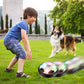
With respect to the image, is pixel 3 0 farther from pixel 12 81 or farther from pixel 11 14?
pixel 12 81

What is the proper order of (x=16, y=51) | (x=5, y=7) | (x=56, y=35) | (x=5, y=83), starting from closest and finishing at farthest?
1. (x=5, y=83)
2. (x=16, y=51)
3. (x=56, y=35)
4. (x=5, y=7)

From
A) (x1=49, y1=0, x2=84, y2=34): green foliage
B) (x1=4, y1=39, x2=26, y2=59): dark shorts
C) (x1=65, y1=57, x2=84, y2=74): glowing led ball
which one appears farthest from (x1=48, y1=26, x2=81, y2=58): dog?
(x1=49, y1=0, x2=84, y2=34): green foliage

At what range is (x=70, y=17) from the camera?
105 feet

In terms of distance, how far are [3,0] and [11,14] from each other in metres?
5.17

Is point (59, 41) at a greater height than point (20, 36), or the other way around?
point (20, 36)

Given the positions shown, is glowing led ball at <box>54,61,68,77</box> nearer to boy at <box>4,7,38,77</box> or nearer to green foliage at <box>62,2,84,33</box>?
boy at <box>4,7,38,77</box>

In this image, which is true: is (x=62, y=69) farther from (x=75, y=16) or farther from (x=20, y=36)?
(x=75, y=16)

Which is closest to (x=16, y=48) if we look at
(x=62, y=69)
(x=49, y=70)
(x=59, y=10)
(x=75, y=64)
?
(x=49, y=70)

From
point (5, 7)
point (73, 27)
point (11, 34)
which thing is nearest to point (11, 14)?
point (5, 7)

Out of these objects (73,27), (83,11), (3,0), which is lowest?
(73,27)

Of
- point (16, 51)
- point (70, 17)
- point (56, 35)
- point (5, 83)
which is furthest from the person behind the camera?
point (70, 17)

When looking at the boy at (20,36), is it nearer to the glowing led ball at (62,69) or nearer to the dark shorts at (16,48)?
the dark shorts at (16,48)

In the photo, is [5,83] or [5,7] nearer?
[5,83]

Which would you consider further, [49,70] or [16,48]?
[16,48]
